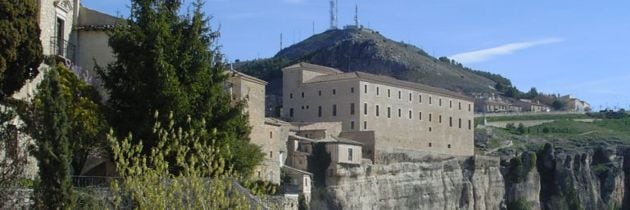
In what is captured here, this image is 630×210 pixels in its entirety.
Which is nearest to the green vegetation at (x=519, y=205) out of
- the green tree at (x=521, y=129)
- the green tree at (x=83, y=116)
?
the green tree at (x=521, y=129)

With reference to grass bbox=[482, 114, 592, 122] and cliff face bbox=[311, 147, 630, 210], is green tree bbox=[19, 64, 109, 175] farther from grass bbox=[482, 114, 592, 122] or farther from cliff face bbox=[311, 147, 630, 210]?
grass bbox=[482, 114, 592, 122]

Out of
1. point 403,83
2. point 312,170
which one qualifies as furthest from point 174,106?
point 403,83

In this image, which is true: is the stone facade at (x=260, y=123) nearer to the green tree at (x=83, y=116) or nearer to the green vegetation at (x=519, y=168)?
the green tree at (x=83, y=116)

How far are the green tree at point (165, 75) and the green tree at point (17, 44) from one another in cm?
429

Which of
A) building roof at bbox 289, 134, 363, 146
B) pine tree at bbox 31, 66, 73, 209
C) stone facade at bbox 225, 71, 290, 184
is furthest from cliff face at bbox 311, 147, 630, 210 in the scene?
pine tree at bbox 31, 66, 73, 209

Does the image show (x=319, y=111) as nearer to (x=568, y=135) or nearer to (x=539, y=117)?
(x=568, y=135)

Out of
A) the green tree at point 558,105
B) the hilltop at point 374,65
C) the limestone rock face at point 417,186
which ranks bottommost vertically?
the limestone rock face at point 417,186

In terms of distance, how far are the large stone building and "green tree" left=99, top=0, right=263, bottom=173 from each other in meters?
43.9

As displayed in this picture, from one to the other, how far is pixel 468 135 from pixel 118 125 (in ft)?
213

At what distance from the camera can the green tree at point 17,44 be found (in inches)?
688

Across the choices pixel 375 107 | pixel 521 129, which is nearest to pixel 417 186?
pixel 375 107

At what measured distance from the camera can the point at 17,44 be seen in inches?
698

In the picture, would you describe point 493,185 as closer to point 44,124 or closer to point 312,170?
point 312,170

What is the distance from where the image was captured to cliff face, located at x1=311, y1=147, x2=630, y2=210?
6238cm
